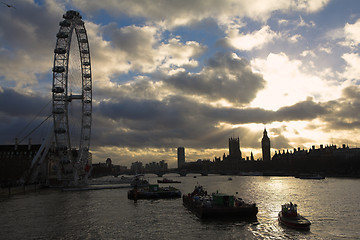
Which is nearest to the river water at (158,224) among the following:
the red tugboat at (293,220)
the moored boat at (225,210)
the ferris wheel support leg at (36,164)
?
the red tugboat at (293,220)

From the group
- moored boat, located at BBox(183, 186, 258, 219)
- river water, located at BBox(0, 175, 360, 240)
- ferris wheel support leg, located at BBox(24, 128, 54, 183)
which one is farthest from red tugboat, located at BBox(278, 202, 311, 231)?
ferris wheel support leg, located at BBox(24, 128, 54, 183)

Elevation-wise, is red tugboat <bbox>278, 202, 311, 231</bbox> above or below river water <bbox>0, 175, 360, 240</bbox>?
above

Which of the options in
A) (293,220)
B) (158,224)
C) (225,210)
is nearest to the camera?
(293,220)

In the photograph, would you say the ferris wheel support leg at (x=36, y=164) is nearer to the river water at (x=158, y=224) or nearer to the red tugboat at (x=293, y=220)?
the river water at (x=158, y=224)

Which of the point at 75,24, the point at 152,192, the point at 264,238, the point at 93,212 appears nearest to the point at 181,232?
the point at 264,238

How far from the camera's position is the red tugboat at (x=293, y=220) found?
A: 125ft

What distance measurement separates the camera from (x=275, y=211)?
174ft

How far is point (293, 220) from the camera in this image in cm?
3947

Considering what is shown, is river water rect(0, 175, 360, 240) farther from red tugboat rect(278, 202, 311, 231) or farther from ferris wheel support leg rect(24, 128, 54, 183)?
ferris wheel support leg rect(24, 128, 54, 183)

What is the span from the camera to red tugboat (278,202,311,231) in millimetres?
38188

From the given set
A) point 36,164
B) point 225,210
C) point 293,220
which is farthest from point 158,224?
point 36,164

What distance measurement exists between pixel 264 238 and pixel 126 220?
2024 centimetres

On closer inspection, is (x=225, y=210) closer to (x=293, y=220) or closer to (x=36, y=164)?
(x=293, y=220)

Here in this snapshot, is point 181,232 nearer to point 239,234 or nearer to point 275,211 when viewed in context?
point 239,234
